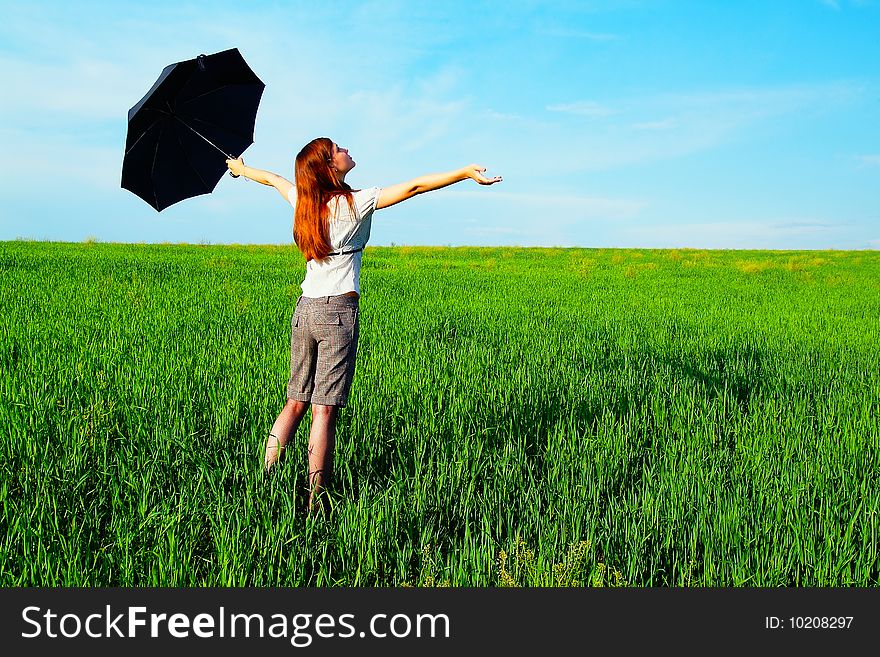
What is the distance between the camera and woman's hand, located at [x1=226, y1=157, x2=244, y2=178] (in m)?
3.91

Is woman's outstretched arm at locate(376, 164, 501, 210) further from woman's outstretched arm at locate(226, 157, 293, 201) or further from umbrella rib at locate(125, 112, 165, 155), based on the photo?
umbrella rib at locate(125, 112, 165, 155)

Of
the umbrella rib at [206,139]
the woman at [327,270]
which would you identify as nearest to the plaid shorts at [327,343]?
the woman at [327,270]

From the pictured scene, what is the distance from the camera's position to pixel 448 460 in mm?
3967

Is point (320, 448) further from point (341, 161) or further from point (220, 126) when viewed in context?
point (220, 126)

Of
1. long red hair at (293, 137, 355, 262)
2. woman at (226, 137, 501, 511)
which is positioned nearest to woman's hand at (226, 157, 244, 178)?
woman at (226, 137, 501, 511)

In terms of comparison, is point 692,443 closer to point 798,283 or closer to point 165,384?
point 165,384

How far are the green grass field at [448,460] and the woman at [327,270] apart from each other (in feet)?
1.50

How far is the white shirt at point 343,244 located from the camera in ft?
10.5

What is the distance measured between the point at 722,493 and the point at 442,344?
14.6 ft

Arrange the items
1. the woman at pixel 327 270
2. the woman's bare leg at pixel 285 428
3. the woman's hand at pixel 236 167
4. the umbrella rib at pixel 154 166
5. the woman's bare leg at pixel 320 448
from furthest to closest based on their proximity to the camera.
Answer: the umbrella rib at pixel 154 166, the woman's hand at pixel 236 167, the woman's bare leg at pixel 285 428, the woman's bare leg at pixel 320 448, the woman at pixel 327 270

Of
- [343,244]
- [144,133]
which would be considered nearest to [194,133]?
[144,133]

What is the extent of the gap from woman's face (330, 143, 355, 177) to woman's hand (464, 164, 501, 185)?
0.62 metres

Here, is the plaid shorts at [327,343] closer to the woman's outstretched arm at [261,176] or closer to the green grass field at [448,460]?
the green grass field at [448,460]

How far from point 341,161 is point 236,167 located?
3.35ft
